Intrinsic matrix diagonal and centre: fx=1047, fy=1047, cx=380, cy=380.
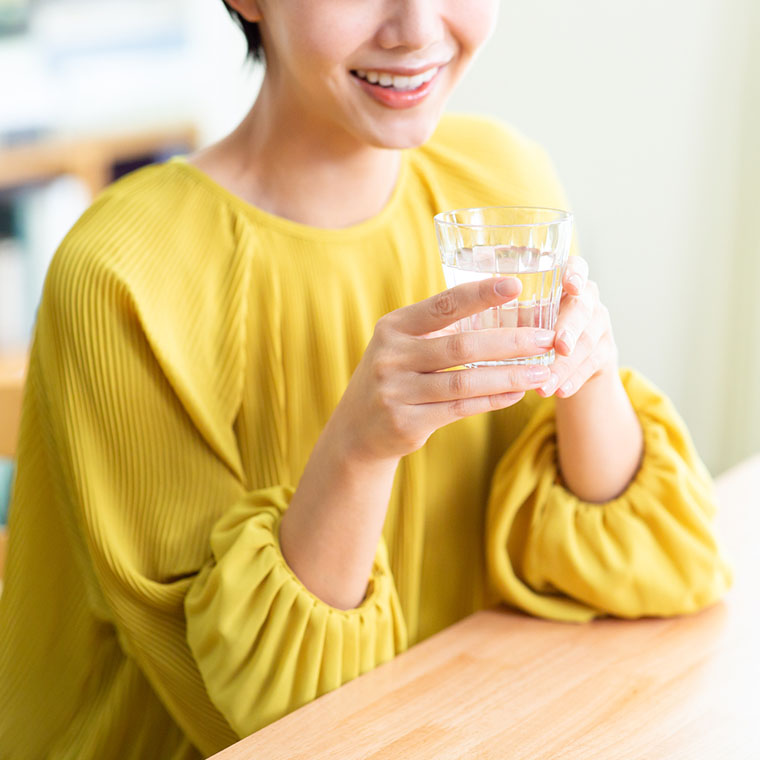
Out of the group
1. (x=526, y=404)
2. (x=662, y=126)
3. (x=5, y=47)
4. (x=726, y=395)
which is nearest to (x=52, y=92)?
(x=5, y=47)

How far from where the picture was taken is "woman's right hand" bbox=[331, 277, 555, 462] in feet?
2.70

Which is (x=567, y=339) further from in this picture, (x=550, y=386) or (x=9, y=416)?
(x=9, y=416)

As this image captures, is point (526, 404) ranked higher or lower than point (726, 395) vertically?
higher

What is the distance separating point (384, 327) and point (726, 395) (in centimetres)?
233

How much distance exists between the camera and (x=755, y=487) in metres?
1.41

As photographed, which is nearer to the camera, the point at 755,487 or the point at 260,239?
the point at 260,239

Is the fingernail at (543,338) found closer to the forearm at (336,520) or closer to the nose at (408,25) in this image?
the forearm at (336,520)

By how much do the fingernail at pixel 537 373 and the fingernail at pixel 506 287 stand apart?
3.2 inches

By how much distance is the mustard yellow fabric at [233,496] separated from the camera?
1.04 m

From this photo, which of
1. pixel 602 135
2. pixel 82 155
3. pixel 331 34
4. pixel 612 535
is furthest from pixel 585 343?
pixel 82 155

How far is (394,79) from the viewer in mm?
1049

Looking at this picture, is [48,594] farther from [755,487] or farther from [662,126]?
[662,126]

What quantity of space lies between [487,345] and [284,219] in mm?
456

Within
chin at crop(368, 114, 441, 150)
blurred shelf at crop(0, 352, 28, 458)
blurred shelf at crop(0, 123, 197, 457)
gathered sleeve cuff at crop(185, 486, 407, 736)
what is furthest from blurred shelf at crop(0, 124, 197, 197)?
gathered sleeve cuff at crop(185, 486, 407, 736)
